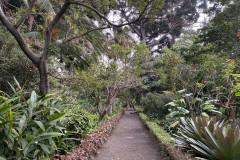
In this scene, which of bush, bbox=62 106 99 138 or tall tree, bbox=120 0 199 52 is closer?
bush, bbox=62 106 99 138

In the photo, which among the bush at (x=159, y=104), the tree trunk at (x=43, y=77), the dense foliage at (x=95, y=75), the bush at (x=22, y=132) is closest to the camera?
the bush at (x=22, y=132)

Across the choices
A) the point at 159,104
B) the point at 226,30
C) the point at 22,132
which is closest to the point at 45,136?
the point at 22,132

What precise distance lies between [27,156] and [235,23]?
27.1ft

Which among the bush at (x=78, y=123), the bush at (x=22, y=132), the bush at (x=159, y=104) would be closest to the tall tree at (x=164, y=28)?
the bush at (x=159, y=104)

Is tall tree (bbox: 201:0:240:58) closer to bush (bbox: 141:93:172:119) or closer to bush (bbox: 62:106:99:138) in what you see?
bush (bbox: 141:93:172:119)

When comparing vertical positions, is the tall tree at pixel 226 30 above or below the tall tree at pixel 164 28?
below

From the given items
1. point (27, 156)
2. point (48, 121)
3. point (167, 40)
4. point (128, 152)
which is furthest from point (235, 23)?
point (167, 40)

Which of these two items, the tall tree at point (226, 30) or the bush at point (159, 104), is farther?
the bush at point (159, 104)

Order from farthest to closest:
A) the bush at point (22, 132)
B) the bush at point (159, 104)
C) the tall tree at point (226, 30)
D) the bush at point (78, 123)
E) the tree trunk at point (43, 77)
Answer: the bush at point (159, 104) < the tall tree at point (226, 30) < the bush at point (78, 123) < the tree trunk at point (43, 77) < the bush at point (22, 132)

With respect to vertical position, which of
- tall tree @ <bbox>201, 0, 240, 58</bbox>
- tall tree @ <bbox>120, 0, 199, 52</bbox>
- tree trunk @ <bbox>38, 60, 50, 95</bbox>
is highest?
tall tree @ <bbox>120, 0, 199, 52</bbox>

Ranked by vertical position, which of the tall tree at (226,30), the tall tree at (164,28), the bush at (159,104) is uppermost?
the tall tree at (164,28)

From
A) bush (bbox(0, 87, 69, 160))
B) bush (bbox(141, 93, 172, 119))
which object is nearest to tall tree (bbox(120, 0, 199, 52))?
bush (bbox(141, 93, 172, 119))

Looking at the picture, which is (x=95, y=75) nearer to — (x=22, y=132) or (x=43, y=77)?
(x=43, y=77)

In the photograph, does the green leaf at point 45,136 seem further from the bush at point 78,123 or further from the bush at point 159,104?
the bush at point 159,104
